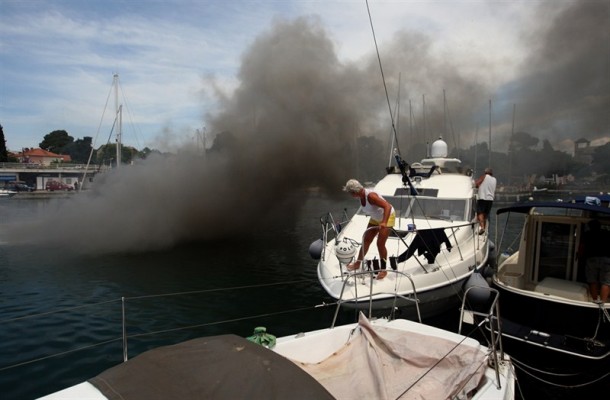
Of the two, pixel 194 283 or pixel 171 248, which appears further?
pixel 171 248

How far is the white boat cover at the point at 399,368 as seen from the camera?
135 inches

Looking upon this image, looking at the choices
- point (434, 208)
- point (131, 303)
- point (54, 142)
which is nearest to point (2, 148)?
point (54, 142)

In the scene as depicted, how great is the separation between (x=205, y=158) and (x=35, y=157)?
91879 millimetres

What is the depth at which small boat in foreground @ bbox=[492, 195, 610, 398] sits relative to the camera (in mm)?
5641

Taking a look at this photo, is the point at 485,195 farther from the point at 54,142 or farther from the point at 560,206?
the point at 54,142

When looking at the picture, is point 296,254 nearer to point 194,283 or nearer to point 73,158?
point 194,283

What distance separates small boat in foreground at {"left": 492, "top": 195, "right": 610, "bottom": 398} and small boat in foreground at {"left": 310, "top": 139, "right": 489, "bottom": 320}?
0.86 meters

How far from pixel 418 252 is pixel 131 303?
21.9 feet

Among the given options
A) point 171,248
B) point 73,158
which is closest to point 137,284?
point 171,248

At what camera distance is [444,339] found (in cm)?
415

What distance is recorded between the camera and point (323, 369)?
3.81 metres

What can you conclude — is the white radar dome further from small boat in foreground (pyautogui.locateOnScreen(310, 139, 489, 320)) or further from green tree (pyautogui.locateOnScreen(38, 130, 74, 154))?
green tree (pyautogui.locateOnScreen(38, 130, 74, 154))

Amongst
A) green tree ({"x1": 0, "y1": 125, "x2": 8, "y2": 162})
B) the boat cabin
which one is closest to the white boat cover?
the boat cabin

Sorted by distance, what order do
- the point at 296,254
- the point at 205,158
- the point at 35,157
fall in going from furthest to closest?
the point at 35,157 → the point at 205,158 → the point at 296,254
